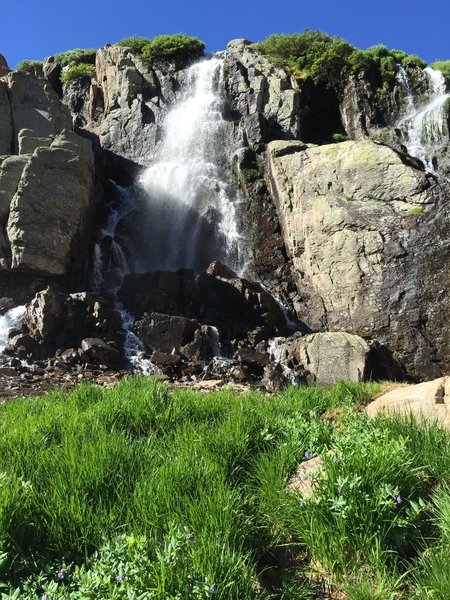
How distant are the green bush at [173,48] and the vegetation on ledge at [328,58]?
14.5 ft

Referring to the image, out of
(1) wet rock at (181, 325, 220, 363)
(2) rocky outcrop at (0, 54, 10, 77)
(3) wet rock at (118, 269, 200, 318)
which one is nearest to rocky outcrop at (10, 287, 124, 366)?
(3) wet rock at (118, 269, 200, 318)

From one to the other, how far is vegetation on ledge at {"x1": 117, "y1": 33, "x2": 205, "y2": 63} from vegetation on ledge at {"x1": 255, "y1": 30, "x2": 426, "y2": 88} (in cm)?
448

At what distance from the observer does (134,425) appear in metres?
5.09

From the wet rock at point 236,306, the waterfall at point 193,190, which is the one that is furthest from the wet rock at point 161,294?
the waterfall at point 193,190

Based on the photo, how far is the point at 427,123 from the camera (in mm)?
25797

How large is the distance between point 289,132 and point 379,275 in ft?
40.7

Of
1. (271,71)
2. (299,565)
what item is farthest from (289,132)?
(299,565)

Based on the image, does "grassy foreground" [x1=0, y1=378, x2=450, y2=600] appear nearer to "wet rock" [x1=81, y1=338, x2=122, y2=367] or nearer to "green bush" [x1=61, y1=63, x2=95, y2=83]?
"wet rock" [x1=81, y1=338, x2=122, y2=367]

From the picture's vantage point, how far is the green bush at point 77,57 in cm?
3947

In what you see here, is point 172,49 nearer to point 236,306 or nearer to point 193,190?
point 193,190

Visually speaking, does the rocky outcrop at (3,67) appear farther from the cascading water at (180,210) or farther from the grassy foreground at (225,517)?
the grassy foreground at (225,517)

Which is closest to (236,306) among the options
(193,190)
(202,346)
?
(202,346)

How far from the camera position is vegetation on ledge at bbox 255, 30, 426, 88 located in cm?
3056

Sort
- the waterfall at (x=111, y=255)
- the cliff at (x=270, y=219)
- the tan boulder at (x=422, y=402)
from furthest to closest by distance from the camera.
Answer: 1. the waterfall at (x=111, y=255)
2. the cliff at (x=270, y=219)
3. the tan boulder at (x=422, y=402)
